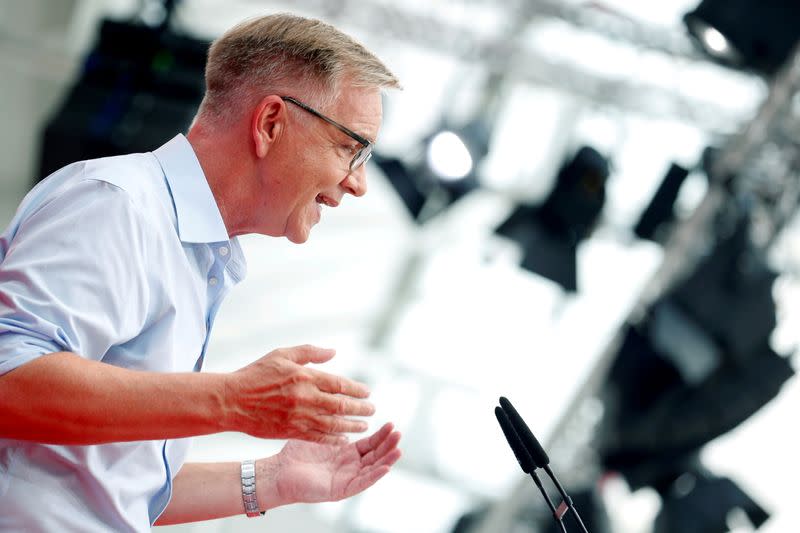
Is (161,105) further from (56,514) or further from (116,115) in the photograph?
(56,514)

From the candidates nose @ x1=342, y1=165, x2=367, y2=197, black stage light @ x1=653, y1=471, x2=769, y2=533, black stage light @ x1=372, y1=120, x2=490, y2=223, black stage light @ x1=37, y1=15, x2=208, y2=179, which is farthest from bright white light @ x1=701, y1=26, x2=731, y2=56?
nose @ x1=342, y1=165, x2=367, y2=197

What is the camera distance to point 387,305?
6.90m

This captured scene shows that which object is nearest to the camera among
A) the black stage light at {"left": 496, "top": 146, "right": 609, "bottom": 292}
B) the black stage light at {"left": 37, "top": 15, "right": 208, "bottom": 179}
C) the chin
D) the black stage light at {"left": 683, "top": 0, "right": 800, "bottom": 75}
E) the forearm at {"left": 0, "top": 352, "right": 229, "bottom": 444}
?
the forearm at {"left": 0, "top": 352, "right": 229, "bottom": 444}

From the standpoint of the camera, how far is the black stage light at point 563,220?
4785mm

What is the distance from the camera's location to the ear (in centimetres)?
146

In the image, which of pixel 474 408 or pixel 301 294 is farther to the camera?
pixel 474 408

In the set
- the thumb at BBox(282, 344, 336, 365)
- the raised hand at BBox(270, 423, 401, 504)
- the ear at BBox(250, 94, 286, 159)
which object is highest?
the ear at BBox(250, 94, 286, 159)

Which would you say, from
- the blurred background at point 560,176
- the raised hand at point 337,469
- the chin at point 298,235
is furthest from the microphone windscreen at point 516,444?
the blurred background at point 560,176

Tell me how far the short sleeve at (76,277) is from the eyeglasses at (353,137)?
318 mm

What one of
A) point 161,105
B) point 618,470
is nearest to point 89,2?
point 161,105

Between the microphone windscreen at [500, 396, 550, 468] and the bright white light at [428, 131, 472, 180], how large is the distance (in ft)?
11.3

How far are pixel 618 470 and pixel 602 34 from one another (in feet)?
7.13

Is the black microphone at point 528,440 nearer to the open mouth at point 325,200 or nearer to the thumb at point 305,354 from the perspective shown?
the thumb at point 305,354

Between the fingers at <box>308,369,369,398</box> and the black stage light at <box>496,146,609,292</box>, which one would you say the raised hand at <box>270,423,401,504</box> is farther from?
the black stage light at <box>496,146,609,292</box>
